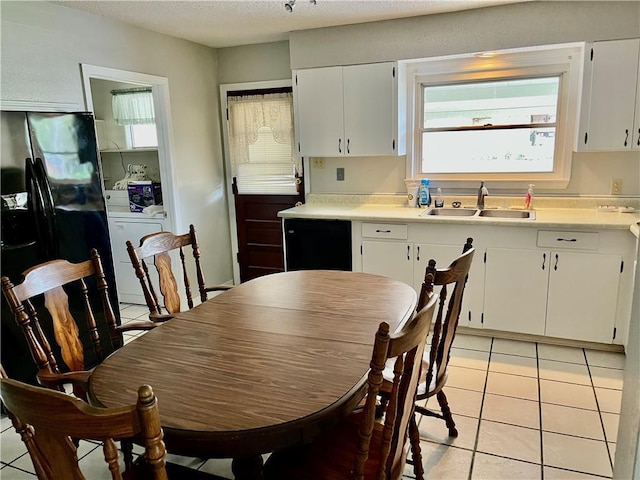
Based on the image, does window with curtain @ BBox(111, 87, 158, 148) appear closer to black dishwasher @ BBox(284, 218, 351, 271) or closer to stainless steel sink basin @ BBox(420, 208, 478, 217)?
black dishwasher @ BBox(284, 218, 351, 271)

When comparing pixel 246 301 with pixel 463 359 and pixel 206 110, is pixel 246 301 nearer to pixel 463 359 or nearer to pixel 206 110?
pixel 463 359

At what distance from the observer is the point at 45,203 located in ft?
8.87

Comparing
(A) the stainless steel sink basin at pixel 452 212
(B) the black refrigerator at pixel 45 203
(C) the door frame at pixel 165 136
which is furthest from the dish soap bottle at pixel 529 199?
(B) the black refrigerator at pixel 45 203

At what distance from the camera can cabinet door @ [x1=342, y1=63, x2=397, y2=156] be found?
3.64m

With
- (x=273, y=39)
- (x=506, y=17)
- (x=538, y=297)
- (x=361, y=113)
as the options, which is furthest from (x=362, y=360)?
(x=273, y=39)

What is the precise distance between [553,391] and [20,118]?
3.48 metres

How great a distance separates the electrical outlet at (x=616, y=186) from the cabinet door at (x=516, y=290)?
0.85 metres

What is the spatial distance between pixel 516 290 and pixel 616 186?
44.5 inches

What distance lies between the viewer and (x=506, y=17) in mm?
3271

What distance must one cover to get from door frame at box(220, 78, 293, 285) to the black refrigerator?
69.4 inches

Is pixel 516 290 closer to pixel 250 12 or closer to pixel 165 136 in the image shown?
pixel 250 12

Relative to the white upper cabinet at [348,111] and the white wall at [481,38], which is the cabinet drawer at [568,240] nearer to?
the white wall at [481,38]

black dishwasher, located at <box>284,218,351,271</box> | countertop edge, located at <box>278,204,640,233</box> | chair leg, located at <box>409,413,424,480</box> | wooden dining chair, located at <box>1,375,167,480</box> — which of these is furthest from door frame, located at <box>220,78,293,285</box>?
wooden dining chair, located at <box>1,375,167,480</box>

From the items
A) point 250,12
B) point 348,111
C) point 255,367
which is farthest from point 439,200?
point 255,367
